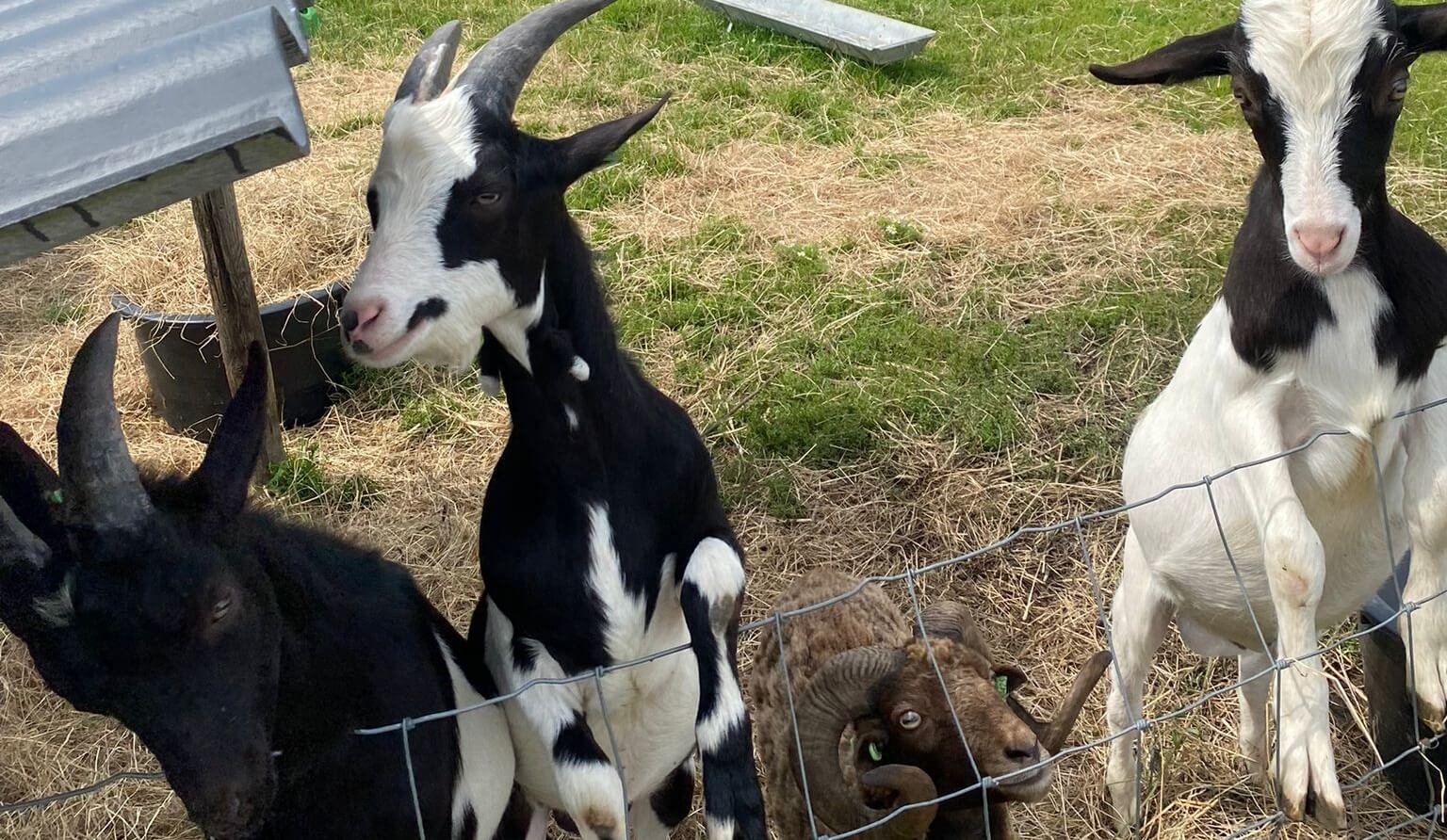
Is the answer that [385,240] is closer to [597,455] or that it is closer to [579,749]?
[597,455]

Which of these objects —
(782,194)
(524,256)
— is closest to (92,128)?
(524,256)

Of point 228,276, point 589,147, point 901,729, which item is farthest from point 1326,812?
point 228,276

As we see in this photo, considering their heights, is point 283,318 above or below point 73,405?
below

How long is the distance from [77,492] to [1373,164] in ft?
8.47

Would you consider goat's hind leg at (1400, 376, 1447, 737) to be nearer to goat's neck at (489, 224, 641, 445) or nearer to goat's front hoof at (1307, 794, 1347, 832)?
goat's front hoof at (1307, 794, 1347, 832)

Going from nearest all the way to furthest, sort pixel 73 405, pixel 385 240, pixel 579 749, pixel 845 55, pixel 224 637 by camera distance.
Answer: pixel 73 405 < pixel 224 637 < pixel 385 240 < pixel 579 749 < pixel 845 55

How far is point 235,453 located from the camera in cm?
238

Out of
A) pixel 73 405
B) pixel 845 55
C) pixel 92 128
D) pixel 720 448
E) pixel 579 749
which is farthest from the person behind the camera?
pixel 845 55

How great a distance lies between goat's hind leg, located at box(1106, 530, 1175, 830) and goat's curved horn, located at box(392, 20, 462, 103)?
2.13 meters

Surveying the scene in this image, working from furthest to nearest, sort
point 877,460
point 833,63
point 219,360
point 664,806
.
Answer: point 833,63
point 219,360
point 877,460
point 664,806

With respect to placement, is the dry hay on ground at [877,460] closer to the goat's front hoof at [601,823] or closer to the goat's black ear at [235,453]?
the goat's black ear at [235,453]

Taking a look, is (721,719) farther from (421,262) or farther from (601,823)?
(421,262)

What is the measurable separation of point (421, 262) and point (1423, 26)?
6.92 ft

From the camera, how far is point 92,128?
6.17ft
